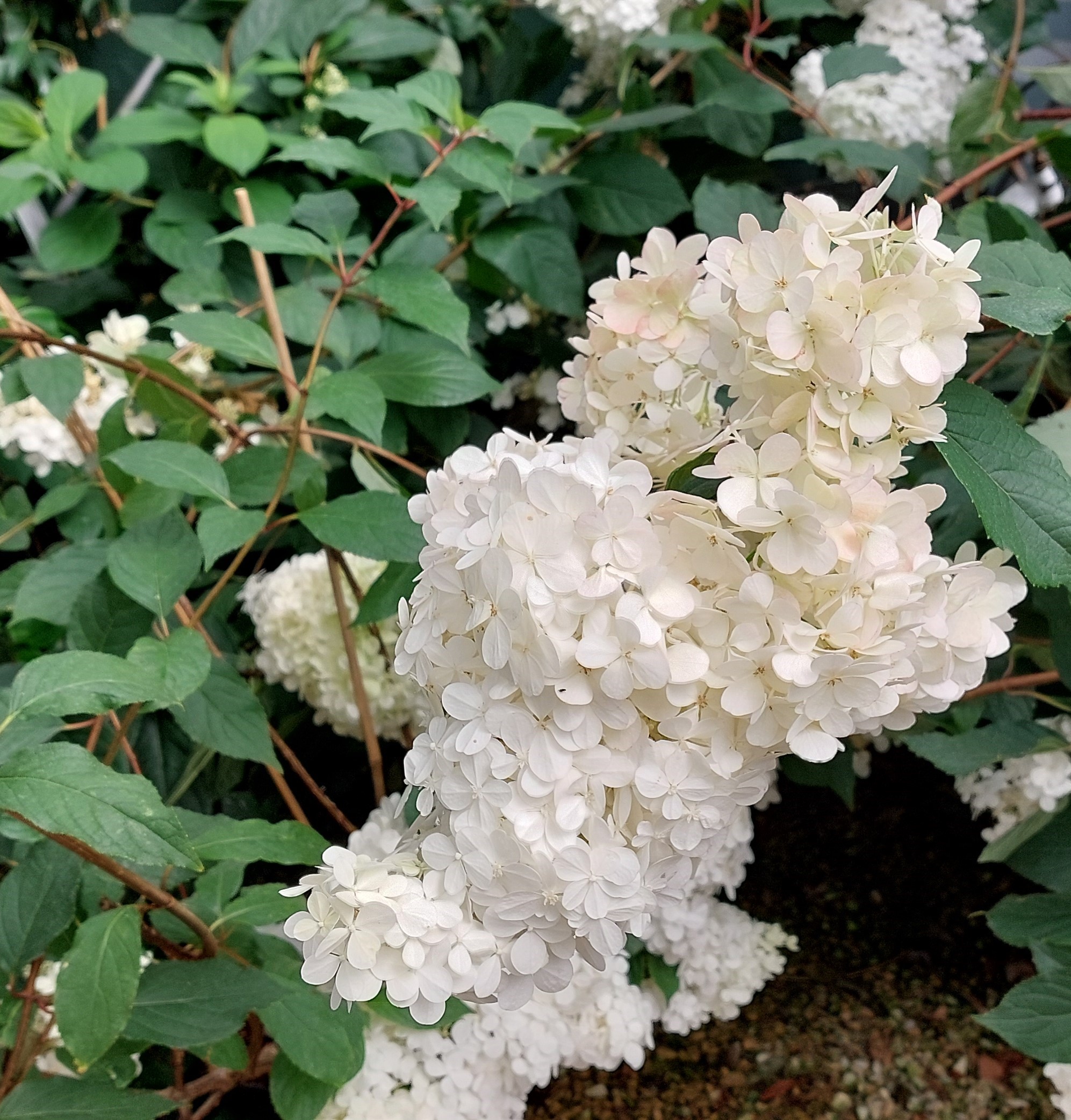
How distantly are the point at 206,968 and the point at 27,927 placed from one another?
0.13 m

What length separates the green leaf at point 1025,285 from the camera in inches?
17.9

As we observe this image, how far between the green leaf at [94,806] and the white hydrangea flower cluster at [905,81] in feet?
3.47

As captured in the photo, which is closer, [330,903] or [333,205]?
[330,903]

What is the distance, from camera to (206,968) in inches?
23.0

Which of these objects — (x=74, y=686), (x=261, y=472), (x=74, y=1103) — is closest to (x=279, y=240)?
(x=261, y=472)

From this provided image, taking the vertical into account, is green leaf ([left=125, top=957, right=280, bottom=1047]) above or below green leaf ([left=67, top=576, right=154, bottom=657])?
below

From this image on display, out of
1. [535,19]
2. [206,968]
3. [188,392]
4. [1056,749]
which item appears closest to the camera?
[206,968]

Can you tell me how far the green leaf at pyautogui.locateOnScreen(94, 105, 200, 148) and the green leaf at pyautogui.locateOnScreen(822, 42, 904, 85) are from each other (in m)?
0.86

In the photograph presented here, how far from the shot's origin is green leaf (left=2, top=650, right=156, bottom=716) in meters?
0.49

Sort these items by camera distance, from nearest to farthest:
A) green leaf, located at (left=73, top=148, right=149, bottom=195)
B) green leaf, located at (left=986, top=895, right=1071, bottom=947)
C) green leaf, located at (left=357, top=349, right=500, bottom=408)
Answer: green leaf, located at (left=986, top=895, right=1071, bottom=947) → green leaf, located at (left=357, top=349, right=500, bottom=408) → green leaf, located at (left=73, top=148, right=149, bottom=195)

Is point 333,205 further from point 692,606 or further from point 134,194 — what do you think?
point 134,194

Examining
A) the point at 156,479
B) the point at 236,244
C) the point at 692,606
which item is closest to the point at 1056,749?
the point at 692,606

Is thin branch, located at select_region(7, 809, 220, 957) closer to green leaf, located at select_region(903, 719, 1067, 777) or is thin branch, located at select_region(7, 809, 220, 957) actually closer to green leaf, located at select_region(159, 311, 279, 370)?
green leaf, located at select_region(159, 311, 279, 370)

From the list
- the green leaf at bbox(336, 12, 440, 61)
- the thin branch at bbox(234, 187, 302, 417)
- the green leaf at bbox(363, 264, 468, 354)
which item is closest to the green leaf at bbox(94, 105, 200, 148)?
the green leaf at bbox(336, 12, 440, 61)
